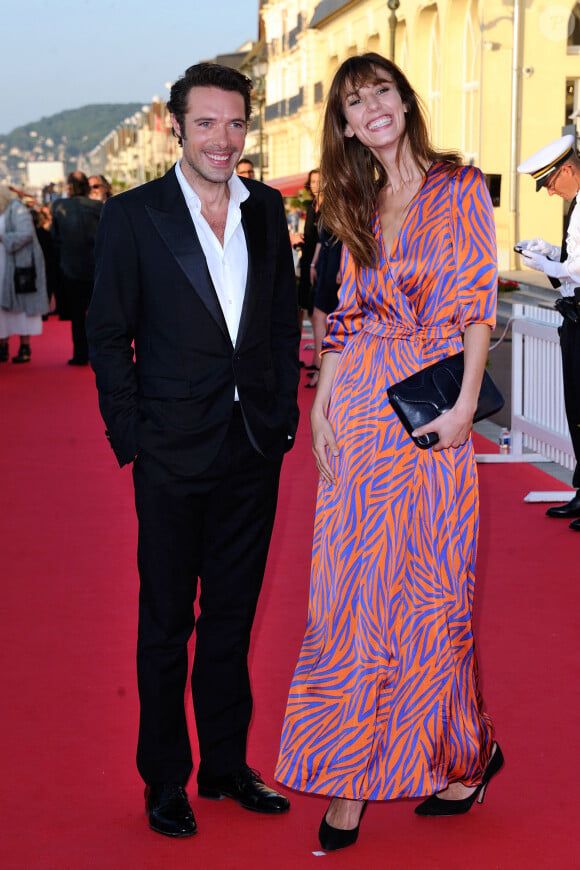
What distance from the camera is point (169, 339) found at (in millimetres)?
3422

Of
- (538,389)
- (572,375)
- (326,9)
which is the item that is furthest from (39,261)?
(326,9)

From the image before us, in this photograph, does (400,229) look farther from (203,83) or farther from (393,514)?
(393,514)

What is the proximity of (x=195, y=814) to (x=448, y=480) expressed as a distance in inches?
46.1

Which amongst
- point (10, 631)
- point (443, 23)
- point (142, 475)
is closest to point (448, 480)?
point (142, 475)

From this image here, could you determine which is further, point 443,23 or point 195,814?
point 443,23

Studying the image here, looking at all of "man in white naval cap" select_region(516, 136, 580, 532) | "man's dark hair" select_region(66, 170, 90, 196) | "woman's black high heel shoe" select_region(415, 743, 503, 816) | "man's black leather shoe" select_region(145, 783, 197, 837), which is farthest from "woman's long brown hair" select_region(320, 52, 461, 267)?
"man's dark hair" select_region(66, 170, 90, 196)

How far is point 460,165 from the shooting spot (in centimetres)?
342

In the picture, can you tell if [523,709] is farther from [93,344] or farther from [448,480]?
[93,344]

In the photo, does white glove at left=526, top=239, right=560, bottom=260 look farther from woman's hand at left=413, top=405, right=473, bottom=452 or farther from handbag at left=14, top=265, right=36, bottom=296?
handbag at left=14, top=265, right=36, bottom=296

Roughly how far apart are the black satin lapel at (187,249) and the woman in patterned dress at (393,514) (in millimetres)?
358

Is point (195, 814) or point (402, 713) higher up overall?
point (402, 713)

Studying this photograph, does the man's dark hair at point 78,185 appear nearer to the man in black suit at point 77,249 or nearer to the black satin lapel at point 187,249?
the man in black suit at point 77,249

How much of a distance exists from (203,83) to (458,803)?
202 cm

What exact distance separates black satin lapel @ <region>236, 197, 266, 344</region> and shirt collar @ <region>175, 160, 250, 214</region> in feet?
0.08
